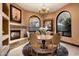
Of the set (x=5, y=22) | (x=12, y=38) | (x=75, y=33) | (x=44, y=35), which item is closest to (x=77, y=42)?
(x=75, y=33)

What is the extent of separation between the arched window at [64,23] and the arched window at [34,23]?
0.39 metres

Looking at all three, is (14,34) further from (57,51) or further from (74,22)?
(74,22)

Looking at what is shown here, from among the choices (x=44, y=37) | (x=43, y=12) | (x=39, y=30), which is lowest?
(x=44, y=37)

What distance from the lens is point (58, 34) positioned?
91.0 inches

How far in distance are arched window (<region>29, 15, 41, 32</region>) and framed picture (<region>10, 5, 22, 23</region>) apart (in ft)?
0.77

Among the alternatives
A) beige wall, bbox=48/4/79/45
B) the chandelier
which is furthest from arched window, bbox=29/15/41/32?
beige wall, bbox=48/4/79/45

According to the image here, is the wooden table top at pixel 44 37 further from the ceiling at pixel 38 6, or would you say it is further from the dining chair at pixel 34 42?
the ceiling at pixel 38 6

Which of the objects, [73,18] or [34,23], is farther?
[34,23]

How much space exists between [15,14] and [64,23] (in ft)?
3.17

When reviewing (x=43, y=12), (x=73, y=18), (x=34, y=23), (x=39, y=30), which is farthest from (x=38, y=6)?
(x=73, y=18)

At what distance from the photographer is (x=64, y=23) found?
2.35 metres

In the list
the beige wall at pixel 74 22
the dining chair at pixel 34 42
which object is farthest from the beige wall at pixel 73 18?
the dining chair at pixel 34 42

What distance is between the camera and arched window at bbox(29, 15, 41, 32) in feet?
7.61

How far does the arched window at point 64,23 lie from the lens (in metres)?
2.32
